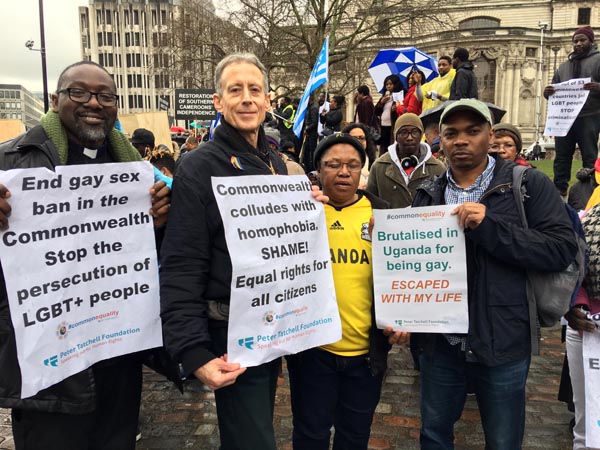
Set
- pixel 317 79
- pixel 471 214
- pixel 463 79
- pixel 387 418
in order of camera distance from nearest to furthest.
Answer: pixel 471 214
pixel 387 418
pixel 317 79
pixel 463 79

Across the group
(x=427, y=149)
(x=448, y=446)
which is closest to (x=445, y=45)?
(x=427, y=149)

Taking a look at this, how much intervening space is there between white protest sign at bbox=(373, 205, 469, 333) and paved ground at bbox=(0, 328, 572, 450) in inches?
62.5

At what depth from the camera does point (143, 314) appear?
244cm

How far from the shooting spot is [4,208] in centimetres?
200

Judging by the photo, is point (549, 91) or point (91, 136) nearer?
point (91, 136)

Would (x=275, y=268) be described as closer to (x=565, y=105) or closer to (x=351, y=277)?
(x=351, y=277)

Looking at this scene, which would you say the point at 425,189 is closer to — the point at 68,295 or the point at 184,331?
the point at 184,331

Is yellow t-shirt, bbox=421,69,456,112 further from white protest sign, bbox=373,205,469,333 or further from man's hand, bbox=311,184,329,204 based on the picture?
man's hand, bbox=311,184,329,204

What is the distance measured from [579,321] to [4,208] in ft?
10.2

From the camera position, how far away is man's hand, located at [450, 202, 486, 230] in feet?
7.73

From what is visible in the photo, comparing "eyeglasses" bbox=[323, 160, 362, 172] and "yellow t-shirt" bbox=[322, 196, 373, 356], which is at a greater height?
"eyeglasses" bbox=[323, 160, 362, 172]

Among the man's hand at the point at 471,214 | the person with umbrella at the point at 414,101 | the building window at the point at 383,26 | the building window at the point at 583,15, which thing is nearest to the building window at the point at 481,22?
the building window at the point at 583,15

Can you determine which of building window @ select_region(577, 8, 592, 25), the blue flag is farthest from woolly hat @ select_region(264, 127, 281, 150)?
building window @ select_region(577, 8, 592, 25)

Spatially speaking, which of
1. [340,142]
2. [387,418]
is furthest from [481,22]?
[340,142]
